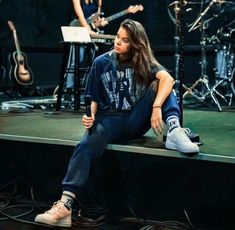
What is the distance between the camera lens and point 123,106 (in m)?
2.84

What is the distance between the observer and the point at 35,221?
2602 mm

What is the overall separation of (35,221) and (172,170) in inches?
30.8

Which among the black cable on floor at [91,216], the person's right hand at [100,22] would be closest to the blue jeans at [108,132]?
the black cable on floor at [91,216]

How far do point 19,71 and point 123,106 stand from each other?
3.56 metres

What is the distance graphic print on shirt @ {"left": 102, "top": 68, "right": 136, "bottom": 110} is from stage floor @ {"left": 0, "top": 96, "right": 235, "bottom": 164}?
0.23m

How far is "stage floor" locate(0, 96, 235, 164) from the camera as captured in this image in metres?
2.63

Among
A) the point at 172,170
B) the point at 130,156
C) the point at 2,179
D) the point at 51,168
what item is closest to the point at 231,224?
the point at 172,170

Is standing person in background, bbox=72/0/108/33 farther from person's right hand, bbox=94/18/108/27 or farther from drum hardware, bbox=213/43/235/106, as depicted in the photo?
drum hardware, bbox=213/43/235/106

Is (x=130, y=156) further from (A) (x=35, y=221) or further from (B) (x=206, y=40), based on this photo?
(B) (x=206, y=40)

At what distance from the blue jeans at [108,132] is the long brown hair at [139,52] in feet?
0.29

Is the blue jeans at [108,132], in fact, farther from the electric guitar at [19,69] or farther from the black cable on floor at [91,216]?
the electric guitar at [19,69]

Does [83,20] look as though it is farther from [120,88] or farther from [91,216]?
[91,216]

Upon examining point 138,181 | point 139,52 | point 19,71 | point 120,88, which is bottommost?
point 138,181

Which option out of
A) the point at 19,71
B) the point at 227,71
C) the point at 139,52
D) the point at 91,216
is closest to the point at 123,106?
the point at 139,52
